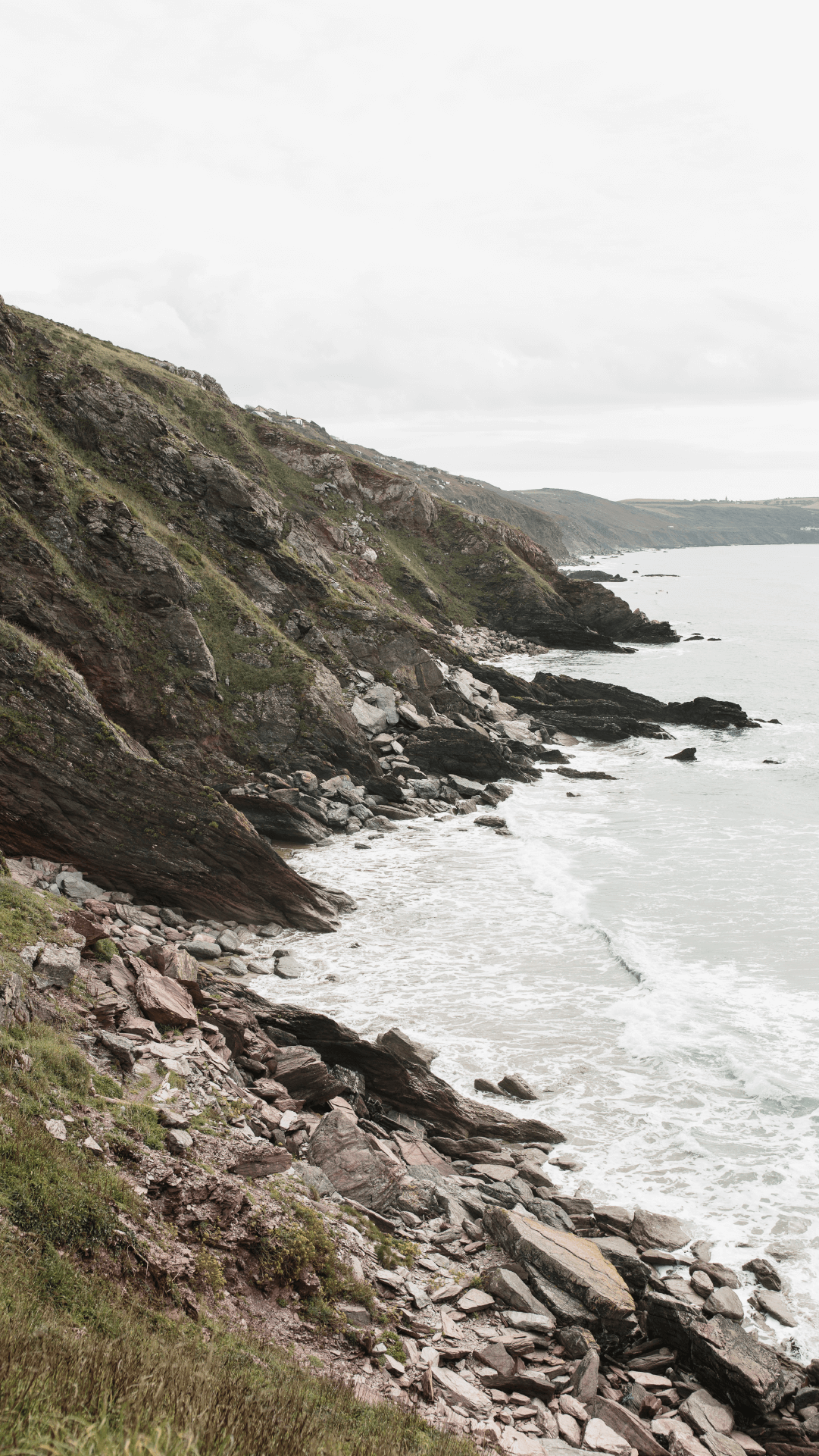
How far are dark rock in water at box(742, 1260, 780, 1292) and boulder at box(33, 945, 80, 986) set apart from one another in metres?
10.2

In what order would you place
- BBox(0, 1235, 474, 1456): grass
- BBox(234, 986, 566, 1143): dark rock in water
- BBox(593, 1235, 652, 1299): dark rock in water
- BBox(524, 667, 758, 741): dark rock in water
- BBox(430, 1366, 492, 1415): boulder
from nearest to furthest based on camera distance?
BBox(0, 1235, 474, 1456): grass
BBox(430, 1366, 492, 1415): boulder
BBox(593, 1235, 652, 1299): dark rock in water
BBox(234, 986, 566, 1143): dark rock in water
BBox(524, 667, 758, 741): dark rock in water

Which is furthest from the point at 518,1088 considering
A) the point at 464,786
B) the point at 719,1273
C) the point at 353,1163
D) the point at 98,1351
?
the point at 464,786

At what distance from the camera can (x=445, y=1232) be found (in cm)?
1058

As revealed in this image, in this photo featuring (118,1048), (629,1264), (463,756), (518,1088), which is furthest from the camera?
(463,756)

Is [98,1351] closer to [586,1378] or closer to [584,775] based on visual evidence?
[586,1378]

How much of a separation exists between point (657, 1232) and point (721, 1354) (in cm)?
231

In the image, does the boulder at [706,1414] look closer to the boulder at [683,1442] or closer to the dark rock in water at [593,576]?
the boulder at [683,1442]

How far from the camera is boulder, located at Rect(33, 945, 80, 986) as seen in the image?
436 inches

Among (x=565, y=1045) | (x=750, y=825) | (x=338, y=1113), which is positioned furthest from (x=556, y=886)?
(x=338, y=1113)

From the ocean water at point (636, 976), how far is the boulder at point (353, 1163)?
11.0 ft

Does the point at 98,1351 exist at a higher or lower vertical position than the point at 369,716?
lower

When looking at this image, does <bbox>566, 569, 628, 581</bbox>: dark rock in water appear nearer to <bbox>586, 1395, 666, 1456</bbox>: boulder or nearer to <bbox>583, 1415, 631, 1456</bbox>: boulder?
<bbox>586, 1395, 666, 1456</bbox>: boulder

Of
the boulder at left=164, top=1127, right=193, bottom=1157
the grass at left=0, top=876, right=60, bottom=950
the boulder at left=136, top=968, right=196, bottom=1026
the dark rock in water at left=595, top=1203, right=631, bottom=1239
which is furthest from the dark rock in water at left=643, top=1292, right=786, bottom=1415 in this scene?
the grass at left=0, top=876, right=60, bottom=950

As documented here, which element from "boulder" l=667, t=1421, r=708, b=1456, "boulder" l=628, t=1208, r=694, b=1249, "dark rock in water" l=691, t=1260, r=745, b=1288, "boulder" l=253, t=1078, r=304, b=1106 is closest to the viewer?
"boulder" l=667, t=1421, r=708, b=1456
